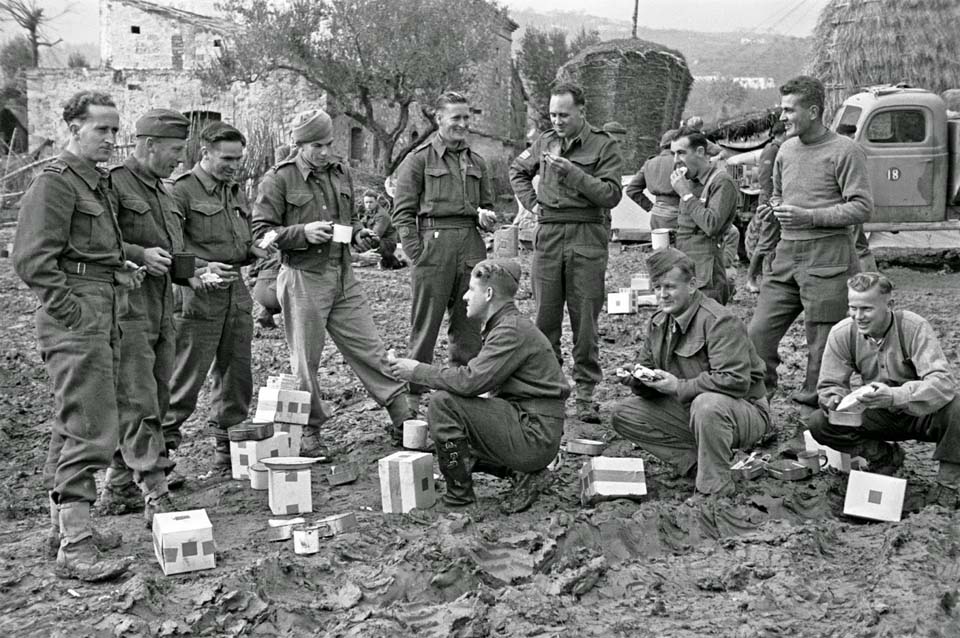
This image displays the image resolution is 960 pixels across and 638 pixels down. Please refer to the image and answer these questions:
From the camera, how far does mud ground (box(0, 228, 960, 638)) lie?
3.72 m

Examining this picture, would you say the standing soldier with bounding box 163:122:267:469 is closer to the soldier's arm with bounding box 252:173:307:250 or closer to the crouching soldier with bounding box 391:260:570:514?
the soldier's arm with bounding box 252:173:307:250

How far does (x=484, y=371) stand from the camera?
497cm

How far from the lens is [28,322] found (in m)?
11.2

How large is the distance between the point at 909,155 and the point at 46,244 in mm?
12246

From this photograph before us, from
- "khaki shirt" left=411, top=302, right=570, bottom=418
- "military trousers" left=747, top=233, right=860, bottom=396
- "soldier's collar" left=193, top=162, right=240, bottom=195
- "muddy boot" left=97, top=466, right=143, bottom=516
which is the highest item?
"soldier's collar" left=193, top=162, right=240, bottom=195

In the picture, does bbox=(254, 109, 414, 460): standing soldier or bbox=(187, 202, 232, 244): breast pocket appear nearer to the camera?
bbox=(187, 202, 232, 244): breast pocket

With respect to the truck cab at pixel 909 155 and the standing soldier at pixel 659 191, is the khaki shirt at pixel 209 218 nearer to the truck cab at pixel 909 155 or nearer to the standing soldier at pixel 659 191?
the standing soldier at pixel 659 191

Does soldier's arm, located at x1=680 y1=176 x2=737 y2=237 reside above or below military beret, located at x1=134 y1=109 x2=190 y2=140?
below

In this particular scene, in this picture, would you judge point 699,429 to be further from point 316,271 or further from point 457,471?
point 316,271

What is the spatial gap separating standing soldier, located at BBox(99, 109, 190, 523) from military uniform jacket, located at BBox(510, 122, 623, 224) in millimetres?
2514

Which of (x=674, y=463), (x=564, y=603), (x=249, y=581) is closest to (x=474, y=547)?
(x=564, y=603)

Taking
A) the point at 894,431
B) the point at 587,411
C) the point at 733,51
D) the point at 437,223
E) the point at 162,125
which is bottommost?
the point at 587,411

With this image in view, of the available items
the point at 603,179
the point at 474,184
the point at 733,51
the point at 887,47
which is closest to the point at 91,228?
the point at 474,184

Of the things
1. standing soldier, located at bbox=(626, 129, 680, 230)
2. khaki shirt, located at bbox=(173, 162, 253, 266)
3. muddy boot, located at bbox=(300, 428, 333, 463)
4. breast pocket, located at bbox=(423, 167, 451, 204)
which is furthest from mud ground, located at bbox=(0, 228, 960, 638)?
standing soldier, located at bbox=(626, 129, 680, 230)
